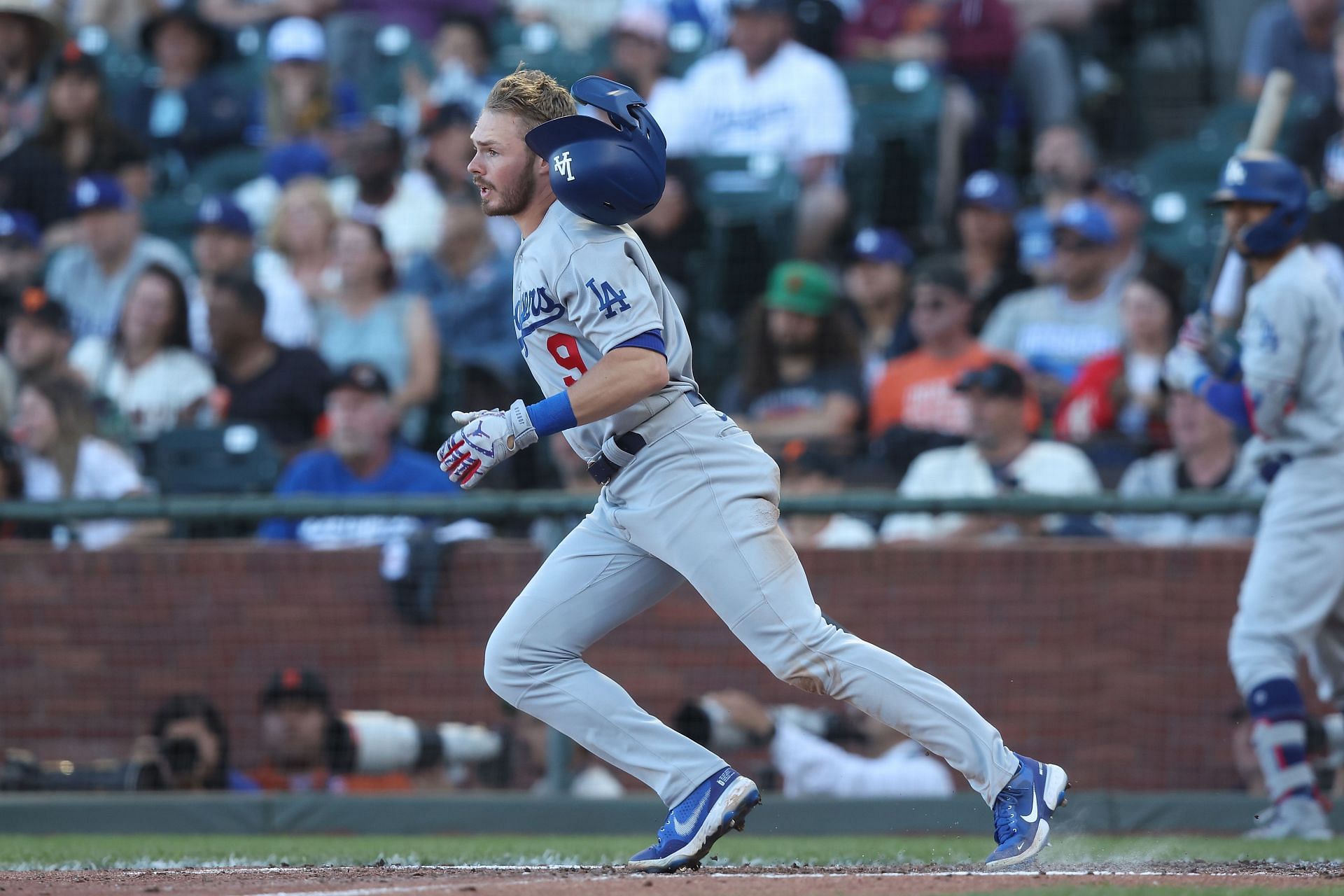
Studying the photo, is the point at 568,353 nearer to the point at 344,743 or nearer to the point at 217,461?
the point at 344,743

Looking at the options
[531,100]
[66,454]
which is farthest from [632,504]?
[66,454]

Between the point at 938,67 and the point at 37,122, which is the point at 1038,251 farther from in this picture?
the point at 37,122

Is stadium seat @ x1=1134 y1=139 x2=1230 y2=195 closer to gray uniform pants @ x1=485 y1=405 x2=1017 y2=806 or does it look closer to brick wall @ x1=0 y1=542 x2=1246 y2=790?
brick wall @ x1=0 y1=542 x2=1246 y2=790

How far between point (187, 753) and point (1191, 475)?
14.1 feet

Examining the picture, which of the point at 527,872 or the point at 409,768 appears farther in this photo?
the point at 409,768

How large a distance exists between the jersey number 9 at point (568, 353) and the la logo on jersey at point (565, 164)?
388 millimetres

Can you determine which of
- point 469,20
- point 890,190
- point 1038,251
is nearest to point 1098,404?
point 1038,251

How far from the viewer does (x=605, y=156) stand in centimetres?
413

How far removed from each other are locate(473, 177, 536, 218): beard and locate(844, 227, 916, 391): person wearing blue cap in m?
4.87

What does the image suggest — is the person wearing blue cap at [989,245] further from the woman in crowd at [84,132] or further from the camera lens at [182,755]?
the woman in crowd at [84,132]

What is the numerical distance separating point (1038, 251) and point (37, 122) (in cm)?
623

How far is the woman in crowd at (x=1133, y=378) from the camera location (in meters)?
8.23

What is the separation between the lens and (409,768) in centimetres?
741

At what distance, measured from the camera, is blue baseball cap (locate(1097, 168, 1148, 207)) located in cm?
929
